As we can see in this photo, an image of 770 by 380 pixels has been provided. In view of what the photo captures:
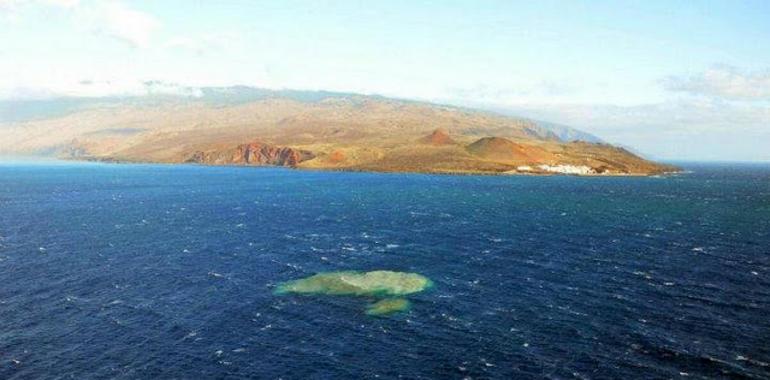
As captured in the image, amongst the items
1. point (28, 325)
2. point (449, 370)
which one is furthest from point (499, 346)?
point (28, 325)

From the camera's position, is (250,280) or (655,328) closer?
(655,328)

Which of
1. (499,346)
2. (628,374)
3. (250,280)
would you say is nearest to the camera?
(628,374)

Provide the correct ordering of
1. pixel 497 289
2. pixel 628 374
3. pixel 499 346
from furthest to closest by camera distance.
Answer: pixel 497 289, pixel 499 346, pixel 628 374

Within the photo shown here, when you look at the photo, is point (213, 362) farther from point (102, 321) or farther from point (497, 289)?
point (497, 289)

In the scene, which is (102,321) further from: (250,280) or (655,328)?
(655,328)

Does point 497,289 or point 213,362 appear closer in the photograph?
point 213,362

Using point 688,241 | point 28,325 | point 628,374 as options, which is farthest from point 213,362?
point 688,241
